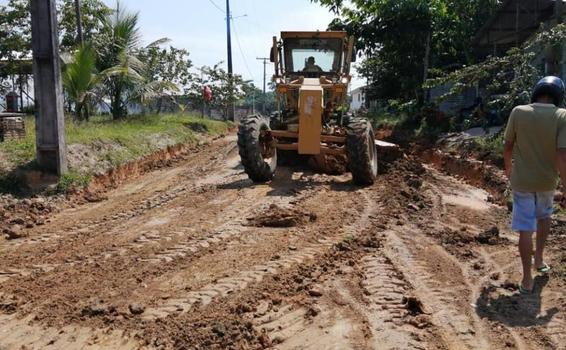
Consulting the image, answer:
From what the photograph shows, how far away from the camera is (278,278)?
500cm

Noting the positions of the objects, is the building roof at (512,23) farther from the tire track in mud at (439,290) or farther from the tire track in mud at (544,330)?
the tire track in mud at (544,330)

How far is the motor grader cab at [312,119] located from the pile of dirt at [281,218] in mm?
2230

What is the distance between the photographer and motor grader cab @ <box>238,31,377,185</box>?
9562 millimetres

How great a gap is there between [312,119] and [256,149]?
107 cm

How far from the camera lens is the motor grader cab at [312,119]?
956cm

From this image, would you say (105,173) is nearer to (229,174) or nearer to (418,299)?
(229,174)

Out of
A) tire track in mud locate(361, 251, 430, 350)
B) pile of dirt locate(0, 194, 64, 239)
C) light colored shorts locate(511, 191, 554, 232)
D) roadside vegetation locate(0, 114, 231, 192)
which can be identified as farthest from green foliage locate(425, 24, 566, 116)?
roadside vegetation locate(0, 114, 231, 192)

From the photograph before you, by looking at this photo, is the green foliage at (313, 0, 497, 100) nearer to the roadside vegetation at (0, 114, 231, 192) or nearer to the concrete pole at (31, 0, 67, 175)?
the roadside vegetation at (0, 114, 231, 192)

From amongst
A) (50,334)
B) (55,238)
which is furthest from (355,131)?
(50,334)

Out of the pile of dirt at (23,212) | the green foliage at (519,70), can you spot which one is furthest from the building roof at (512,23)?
the pile of dirt at (23,212)

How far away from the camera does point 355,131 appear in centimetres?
954

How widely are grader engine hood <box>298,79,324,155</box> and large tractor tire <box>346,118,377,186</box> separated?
541mm

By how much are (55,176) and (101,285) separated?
520 cm

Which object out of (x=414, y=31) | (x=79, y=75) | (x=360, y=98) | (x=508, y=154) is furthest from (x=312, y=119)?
(x=360, y=98)
